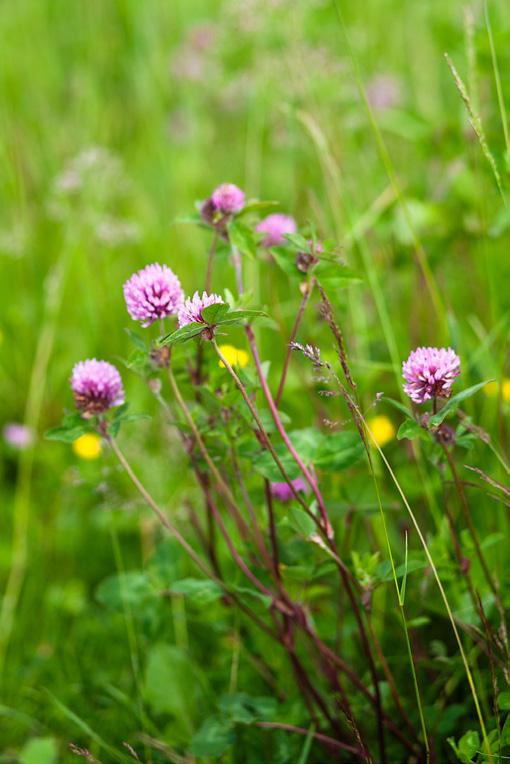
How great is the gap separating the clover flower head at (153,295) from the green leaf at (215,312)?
113mm

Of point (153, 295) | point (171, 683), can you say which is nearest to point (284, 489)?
point (171, 683)

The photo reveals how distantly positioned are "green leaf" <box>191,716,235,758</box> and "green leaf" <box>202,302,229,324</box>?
1.97 feet

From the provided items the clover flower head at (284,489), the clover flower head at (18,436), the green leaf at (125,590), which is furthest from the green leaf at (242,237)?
the clover flower head at (18,436)

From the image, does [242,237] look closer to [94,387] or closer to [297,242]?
[297,242]

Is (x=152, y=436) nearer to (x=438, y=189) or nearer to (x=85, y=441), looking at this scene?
(x=85, y=441)

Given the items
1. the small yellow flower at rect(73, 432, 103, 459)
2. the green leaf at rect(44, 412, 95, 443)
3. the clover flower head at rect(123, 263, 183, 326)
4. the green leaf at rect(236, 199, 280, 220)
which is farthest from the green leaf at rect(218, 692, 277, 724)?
the small yellow flower at rect(73, 432, 103, 459)

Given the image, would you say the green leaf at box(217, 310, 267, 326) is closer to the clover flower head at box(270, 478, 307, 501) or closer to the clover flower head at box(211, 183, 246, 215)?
the clover flower head at box(211, 183, 246, 215)

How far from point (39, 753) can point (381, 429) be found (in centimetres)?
84

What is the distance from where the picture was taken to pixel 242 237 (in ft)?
3.47

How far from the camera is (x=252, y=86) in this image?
2.40 meters

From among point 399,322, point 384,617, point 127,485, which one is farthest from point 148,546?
point 399,322

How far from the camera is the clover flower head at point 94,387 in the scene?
1027 mm

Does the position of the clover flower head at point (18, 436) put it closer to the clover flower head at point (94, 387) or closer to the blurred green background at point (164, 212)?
the blurred green background at point (164, 212)

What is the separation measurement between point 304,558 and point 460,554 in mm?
202
